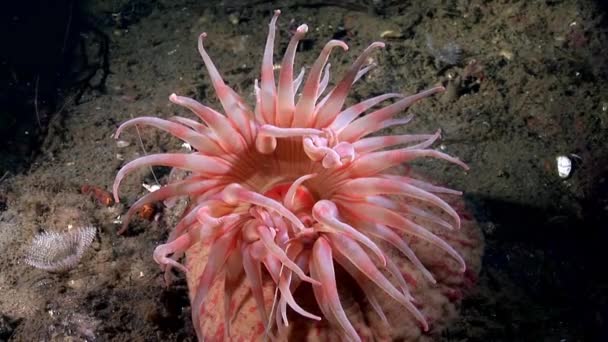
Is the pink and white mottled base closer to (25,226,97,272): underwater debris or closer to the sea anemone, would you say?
the sea anemone

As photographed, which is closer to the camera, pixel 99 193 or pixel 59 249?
pixel 59 249

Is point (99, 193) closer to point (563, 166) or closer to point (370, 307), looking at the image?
point (370, 307)

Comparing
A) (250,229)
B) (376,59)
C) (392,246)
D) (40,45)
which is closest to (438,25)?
(376,59)

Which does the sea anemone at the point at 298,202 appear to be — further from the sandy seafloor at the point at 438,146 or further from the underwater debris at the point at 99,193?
the underwater debris at the point at 99,193

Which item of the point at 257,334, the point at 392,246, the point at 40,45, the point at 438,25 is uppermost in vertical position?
the point at 438,25

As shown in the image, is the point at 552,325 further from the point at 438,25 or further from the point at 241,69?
the point at 241,69

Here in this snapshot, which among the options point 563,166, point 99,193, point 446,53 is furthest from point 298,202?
point 446,53
